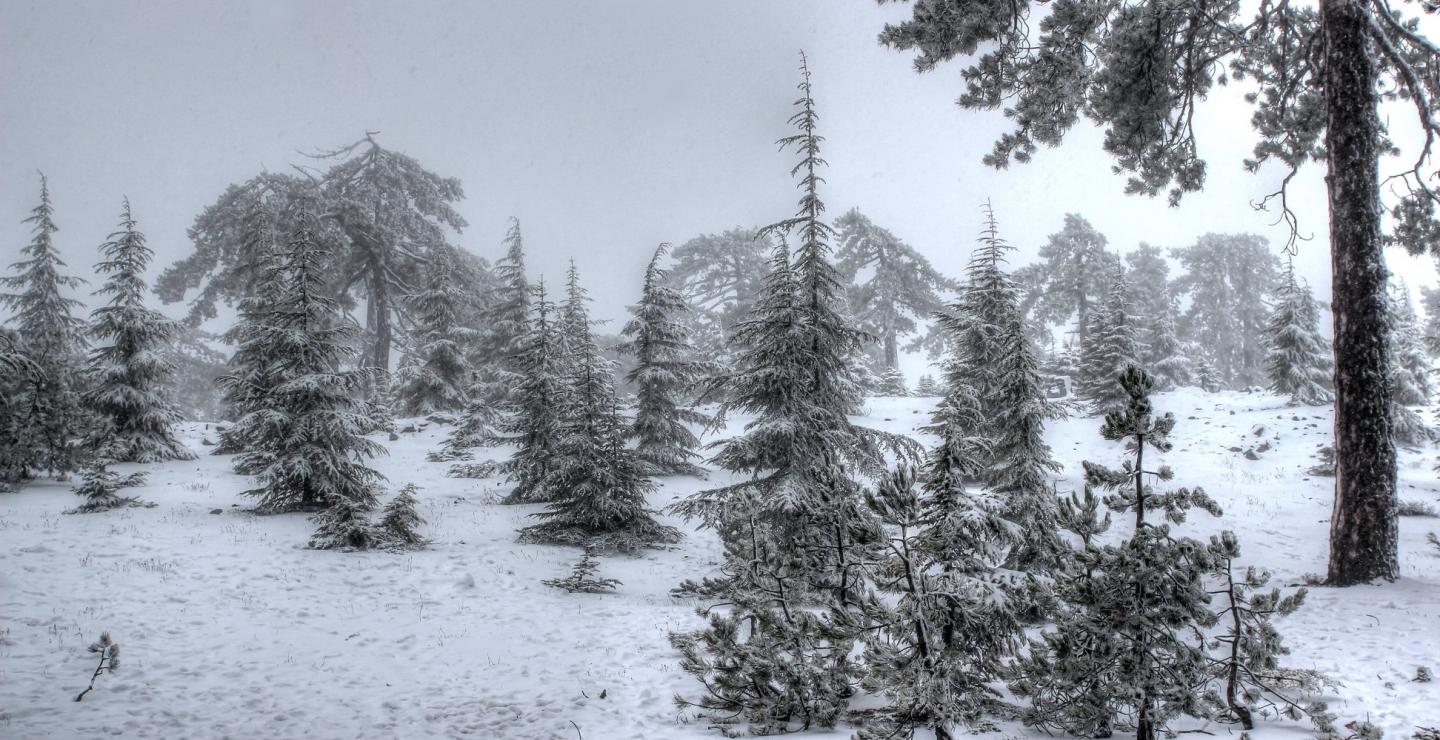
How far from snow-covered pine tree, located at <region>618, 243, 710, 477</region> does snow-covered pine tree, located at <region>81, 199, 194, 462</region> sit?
1366 cm

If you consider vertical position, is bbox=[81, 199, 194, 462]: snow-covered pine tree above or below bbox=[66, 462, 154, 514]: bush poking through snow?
above

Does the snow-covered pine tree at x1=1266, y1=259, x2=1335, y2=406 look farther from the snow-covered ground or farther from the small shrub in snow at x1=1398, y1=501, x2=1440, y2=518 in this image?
the snow-covered ground

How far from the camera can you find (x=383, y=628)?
9.31 meters

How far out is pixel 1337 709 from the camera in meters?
5.87

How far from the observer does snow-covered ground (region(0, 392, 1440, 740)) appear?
6477 millimetres

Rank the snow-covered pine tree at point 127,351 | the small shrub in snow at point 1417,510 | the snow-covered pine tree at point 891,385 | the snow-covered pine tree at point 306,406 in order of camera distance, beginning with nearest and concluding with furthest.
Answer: the snow-covered pine tree at point 306,406 < the small shrub in snow at point 1417,510 < the snow-covered pine tree at point 127,351 < the snow-covered pine tree at point 891,385

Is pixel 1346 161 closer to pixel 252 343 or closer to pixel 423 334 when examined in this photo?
pixel 252 343

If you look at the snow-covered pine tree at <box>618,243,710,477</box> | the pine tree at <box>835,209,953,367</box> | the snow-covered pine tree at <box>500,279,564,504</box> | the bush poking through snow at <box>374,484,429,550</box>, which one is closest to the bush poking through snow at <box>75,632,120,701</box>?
the bush poking through snow at <box>374,484,429,550</box>

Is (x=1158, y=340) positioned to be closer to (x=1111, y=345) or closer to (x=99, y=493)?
(x=1111, y=345)

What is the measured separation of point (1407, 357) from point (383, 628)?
35.8 meters

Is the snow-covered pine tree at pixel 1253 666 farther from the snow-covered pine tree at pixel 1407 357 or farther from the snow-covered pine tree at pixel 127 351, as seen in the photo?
the snow-covered pine tree at pixel 1407 357

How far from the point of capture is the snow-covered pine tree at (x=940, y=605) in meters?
4.80

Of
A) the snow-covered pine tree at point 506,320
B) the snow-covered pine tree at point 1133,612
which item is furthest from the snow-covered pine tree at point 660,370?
the snow-covered pine tree at point 1133,612

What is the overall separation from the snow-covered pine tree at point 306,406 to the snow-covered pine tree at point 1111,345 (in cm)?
2595
